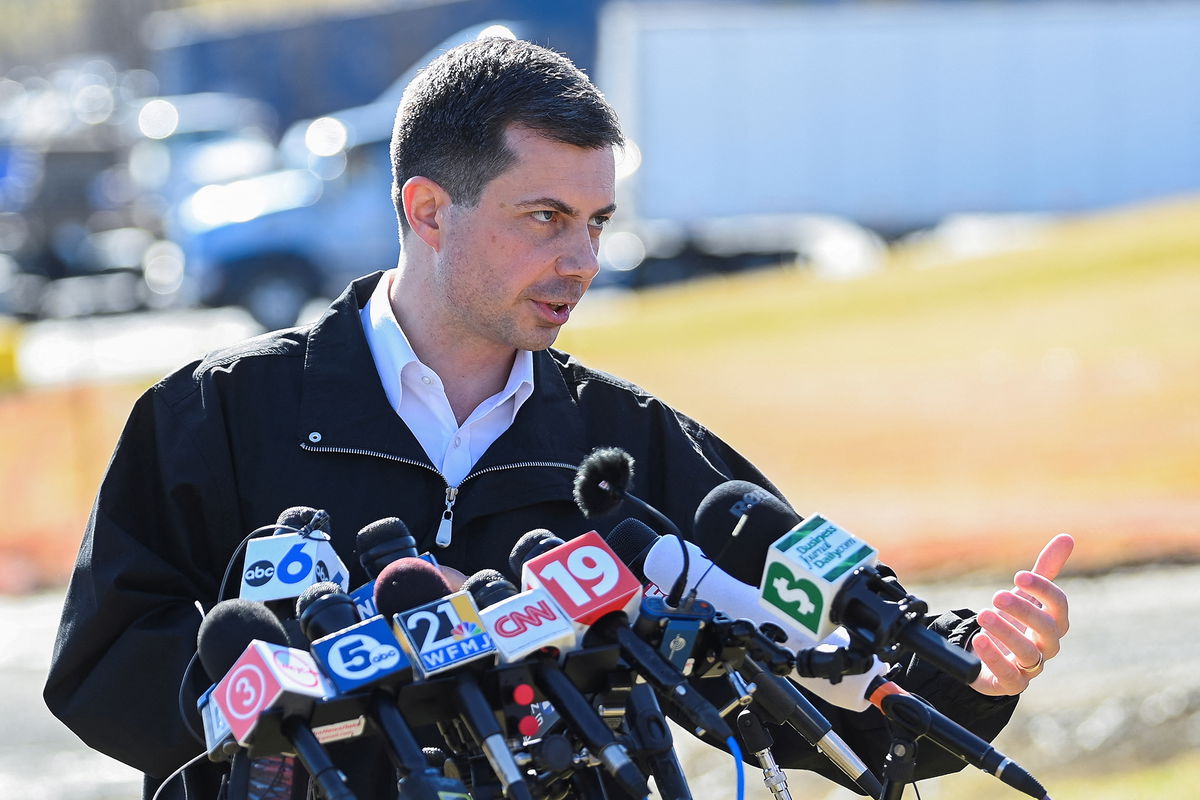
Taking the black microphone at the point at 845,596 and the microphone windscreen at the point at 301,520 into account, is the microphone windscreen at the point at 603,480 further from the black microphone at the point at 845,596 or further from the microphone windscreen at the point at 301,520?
the microphone windscreen at the point at 301,520

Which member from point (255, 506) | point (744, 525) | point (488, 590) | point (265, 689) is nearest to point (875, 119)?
point (255, 506)

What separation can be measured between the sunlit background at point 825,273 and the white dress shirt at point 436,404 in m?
0.78

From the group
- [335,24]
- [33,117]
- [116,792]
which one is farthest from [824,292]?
[33,117]

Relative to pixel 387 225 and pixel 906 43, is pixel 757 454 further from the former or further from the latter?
pixel 906 43

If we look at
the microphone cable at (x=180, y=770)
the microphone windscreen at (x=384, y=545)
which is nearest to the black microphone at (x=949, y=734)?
the microphone windscreen at (x=384, y=545)

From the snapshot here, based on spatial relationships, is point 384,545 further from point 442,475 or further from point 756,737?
point 756,737

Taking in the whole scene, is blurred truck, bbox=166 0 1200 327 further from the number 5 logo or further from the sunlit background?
the number 5 logo

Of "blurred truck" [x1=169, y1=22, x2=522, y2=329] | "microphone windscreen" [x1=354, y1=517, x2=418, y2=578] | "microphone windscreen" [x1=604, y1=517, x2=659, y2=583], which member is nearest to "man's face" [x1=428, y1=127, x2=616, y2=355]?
"microphone windscreen" [x1=604, y1=517, x2=659, y2=583]

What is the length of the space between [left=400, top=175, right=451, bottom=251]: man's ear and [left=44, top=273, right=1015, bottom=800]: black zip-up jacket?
22 cm

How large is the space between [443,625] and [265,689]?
244 mm

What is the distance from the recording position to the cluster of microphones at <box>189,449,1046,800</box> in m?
2.04

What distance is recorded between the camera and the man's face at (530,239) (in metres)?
2.87

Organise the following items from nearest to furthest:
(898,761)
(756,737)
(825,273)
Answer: (898,761), (756,737), (825,273)

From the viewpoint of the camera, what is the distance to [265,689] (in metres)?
2.00
